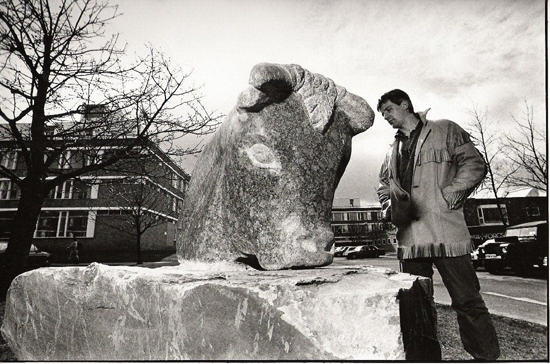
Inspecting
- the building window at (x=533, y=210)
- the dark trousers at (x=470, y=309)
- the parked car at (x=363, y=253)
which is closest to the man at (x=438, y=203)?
the dark trousers at (x=470, y=309)

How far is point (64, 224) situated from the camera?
953 inches

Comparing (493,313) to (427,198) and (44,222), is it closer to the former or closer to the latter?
(427,198)

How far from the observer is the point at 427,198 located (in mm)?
1888

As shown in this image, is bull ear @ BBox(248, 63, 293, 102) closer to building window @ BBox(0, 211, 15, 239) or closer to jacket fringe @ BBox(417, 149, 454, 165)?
jacket fringe @ BBox(417, 149, 454, 165)

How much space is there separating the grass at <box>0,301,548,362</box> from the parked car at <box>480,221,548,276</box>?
488 centimetres

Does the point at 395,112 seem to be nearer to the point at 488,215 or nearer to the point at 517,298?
the point at 517,298

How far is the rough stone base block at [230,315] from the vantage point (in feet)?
3.90

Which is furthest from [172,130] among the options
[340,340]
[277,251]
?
[340,340]

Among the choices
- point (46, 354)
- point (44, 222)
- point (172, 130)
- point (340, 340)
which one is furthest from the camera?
point (44, 222)

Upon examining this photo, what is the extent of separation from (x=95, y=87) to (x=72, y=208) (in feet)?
71.8

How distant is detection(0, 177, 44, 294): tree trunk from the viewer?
19.4 feet

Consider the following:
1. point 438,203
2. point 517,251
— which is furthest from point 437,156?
point 517,251

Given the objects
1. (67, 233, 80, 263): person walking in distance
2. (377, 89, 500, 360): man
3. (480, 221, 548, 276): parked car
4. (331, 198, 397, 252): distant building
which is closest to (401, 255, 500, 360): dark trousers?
(377, 89, 500, 360): man

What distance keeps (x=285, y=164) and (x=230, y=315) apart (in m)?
0.75
